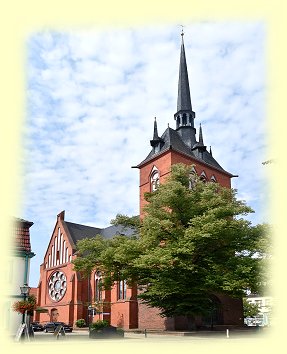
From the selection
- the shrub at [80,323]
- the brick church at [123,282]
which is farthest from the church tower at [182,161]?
the shrub at [80,323]

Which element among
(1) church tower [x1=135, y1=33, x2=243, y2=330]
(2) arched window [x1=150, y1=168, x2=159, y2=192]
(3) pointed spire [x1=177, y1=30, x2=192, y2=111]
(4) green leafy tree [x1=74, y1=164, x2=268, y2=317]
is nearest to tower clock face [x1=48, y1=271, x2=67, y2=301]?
(1) church tower [x1=135, y1=33, x2=243, y2=330]

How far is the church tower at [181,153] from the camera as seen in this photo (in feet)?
121

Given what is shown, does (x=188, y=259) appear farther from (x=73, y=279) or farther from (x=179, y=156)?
(x=73, y=279)

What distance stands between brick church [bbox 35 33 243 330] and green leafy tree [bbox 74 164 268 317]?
15.3ft

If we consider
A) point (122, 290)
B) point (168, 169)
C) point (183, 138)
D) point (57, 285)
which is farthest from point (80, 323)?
point (183, 138)

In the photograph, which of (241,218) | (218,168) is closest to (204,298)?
(241,218)

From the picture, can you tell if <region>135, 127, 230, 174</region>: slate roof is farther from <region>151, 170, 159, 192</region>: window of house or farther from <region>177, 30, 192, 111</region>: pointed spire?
<region>177, 30, 192, 111</region>: pointed spire

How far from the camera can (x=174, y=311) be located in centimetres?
2600

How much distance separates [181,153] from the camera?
3691 centimetres

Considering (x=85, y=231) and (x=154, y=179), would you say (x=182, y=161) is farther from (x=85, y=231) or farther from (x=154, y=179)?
(x=85, y=231)

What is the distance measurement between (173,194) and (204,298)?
682 cm

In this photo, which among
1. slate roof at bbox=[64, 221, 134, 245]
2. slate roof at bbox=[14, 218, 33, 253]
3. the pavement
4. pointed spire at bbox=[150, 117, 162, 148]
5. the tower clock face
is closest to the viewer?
the pavement

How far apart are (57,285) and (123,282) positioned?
12.9 metres

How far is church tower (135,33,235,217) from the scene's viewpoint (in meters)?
37.0
